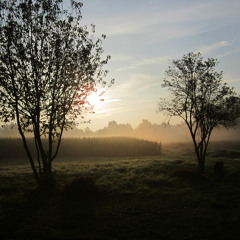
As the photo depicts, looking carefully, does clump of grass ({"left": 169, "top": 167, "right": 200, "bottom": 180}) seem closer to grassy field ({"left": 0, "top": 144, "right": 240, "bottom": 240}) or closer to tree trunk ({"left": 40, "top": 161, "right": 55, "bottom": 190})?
grassy field ({"left": 0, "top": 144, "right": 240, "bottom": 240})

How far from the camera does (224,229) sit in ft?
45.3

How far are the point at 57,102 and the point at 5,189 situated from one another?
326 inches

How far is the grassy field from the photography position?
540 inches

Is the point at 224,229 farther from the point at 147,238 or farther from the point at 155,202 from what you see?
the point at 155,202

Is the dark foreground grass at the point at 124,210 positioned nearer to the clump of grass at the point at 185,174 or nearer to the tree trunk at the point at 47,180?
the tree trunk at the point at 47,180

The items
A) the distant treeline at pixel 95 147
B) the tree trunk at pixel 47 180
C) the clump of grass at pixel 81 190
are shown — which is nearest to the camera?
the clump of grass at pixel 81 190

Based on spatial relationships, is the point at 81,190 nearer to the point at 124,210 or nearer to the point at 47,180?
the point at 47,180

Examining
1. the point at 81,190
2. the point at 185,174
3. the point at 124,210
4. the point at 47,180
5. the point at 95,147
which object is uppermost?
the point at 95,147

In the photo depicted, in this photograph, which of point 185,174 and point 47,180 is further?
point 185,174

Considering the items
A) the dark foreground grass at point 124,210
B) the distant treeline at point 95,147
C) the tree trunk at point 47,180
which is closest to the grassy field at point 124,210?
the dark foreground grass at point 124,210

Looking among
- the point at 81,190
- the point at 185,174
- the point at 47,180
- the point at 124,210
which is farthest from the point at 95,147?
the point at 124,210

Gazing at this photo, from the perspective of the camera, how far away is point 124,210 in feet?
57.6

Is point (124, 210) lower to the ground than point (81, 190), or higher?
lower

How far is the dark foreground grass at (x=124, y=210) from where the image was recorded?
13.7 m
